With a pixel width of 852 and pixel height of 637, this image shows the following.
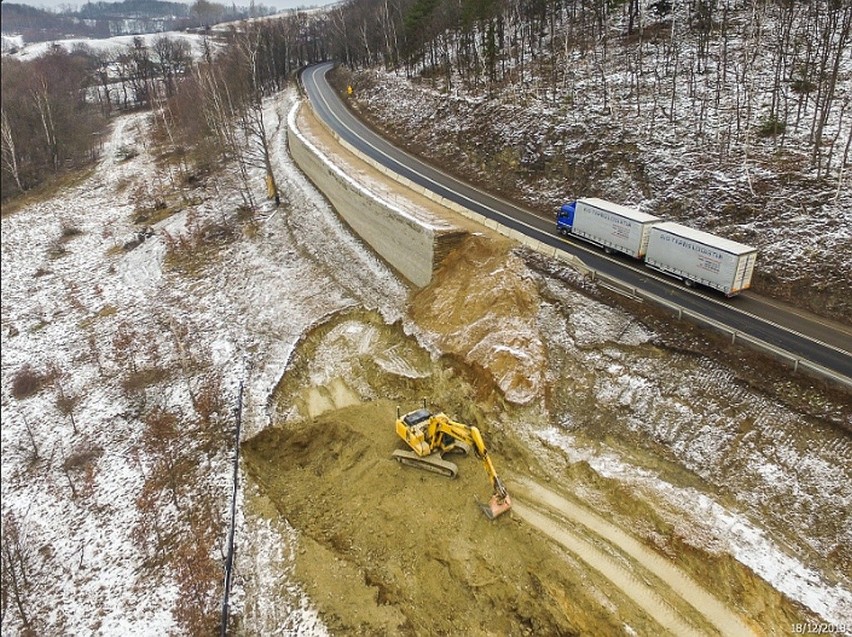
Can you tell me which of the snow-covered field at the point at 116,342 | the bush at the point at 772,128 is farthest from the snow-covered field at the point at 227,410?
the bush at the point at 772,128

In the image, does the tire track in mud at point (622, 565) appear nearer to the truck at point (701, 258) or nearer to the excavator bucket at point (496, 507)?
the excavator bucket at point (496, 507)

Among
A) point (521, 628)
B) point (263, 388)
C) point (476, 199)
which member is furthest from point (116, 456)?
point (476, 199)

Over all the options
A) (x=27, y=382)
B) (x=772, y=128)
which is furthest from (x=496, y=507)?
(x=772, y=128)

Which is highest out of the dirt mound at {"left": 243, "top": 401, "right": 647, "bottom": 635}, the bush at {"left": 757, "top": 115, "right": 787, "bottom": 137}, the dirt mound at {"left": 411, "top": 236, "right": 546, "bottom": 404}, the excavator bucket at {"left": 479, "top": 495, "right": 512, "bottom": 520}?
the bush at {"left": 757, "top": 115, "right": 787, "bottom": 137}

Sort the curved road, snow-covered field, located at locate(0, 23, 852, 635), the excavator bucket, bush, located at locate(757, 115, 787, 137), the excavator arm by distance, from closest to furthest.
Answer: snow-covered field, located at locate(0, 23, 852, 635), the excavator bucket, the excavator arm, the curved road, bush, located at locate(757, 115, 787, 137)

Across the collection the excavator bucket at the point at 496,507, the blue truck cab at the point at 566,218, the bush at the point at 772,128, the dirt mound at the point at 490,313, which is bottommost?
the excavator bucket at the point at 496,507

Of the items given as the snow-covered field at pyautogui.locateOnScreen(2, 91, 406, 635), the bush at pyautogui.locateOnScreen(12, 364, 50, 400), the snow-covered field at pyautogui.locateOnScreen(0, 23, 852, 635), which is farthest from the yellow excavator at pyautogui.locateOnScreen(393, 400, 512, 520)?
the bush at pyautogui.locateOnScreen(12, 364, 50, 400)

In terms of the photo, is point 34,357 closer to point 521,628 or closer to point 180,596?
point 180,596

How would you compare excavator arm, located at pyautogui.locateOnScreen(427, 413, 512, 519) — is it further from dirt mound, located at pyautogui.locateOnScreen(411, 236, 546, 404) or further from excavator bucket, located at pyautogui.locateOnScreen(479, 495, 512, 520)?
dirt mound, located at pyautogui.locateOnScreen(411, 236, 546, 404)
